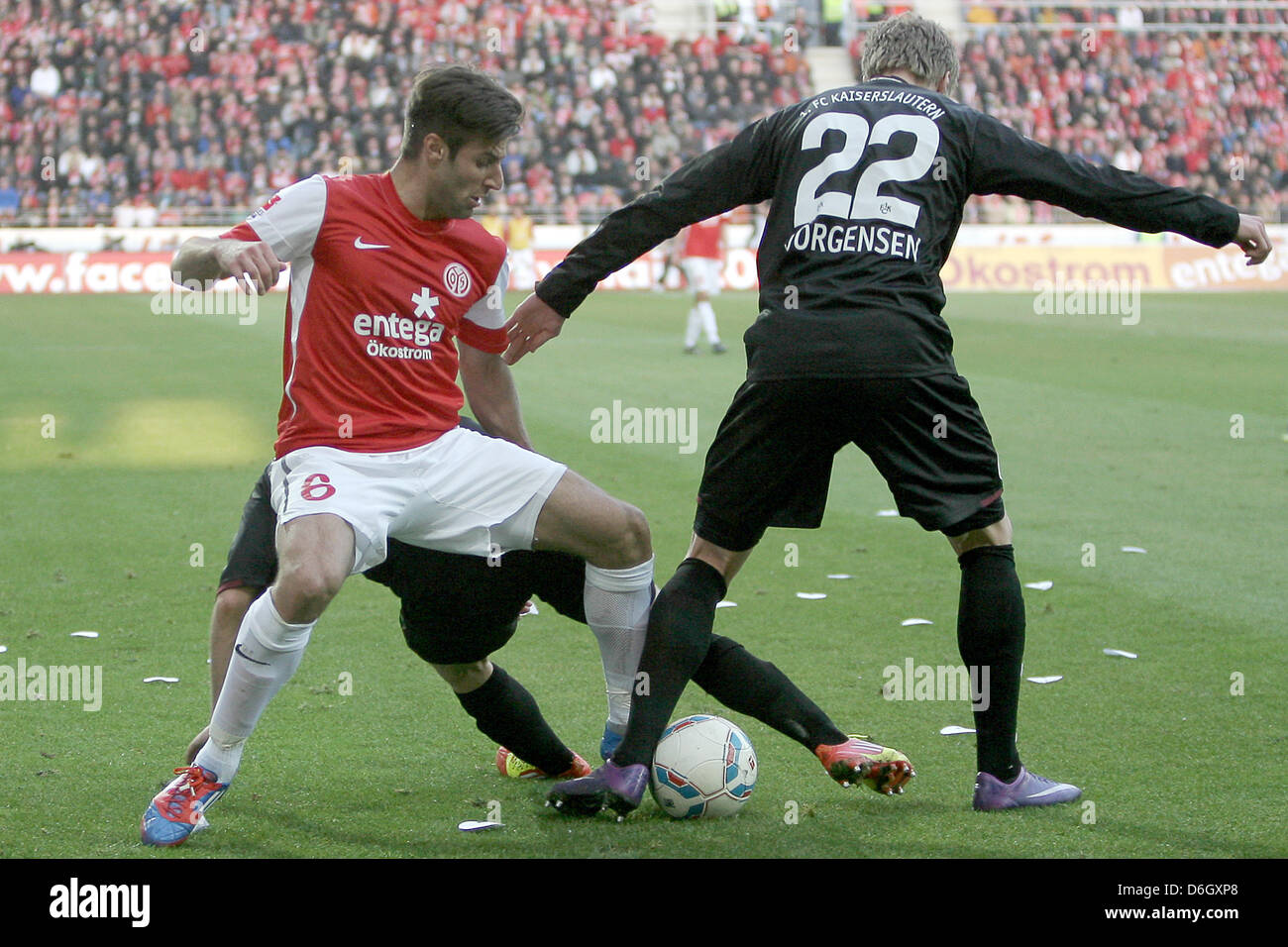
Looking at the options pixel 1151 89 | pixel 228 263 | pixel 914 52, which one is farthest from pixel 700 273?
pixel 1151 89

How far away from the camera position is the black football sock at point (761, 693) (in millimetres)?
4035

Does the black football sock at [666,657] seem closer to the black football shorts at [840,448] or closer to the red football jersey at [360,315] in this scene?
the black football shorts at [840,448]

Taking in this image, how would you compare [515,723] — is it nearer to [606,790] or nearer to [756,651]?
[606,790]

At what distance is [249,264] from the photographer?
3.59 metres

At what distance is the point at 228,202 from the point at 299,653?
83.7 feet

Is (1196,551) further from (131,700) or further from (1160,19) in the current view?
(1160,19)

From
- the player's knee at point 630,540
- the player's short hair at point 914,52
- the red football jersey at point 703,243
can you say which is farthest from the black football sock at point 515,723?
the red football jersey at point 703,243

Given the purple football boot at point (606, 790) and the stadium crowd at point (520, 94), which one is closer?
the purple football boot at point (606, 790)

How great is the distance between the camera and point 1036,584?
659cm

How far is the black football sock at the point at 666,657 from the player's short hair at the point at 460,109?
1277 mm

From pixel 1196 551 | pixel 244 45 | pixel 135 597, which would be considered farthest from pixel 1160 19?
pixel 135 597

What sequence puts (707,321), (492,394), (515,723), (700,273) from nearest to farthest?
(515,723)
(492,394)
(700,273)
(707,321)

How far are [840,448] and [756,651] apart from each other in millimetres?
1817

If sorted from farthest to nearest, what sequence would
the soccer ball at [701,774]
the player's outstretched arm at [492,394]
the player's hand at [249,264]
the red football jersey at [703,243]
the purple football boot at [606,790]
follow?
the red football jersey at [703,243] → the player's outstretched arm at [492,394] → the soccer ball at [701,774] → the purple football boot at [606,790] → the player's hand at [249,264]
